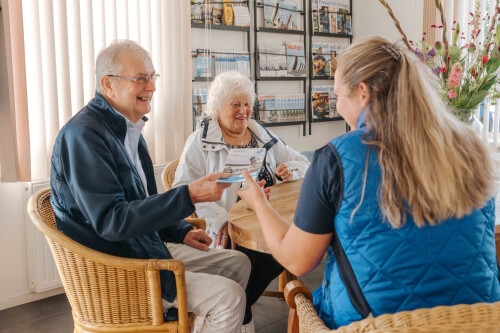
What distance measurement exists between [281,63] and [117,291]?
331cm

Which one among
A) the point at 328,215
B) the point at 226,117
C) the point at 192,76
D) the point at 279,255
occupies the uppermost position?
the point at 192,76

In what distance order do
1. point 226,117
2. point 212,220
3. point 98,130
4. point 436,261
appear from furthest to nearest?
point 226,117 < point 212,220 < point 98,130 < point 436,261

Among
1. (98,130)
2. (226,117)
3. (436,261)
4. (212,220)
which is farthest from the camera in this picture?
(226,117)

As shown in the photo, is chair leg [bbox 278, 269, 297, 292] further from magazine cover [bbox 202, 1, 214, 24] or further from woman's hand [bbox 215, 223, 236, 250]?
magazine cover [bbox 202, 1, 214, 24]

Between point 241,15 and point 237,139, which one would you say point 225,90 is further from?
point 241,15

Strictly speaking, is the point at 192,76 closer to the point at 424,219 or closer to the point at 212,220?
the point at 212,220

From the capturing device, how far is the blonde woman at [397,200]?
1.12 metres

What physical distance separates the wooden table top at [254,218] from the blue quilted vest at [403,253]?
0.54 m

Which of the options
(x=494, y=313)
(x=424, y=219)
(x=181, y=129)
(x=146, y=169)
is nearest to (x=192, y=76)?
(x=181, y=129)

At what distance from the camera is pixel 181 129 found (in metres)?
3.70

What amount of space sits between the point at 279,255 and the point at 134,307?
61 centimetres

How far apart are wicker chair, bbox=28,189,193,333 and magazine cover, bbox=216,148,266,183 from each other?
395 millimetres

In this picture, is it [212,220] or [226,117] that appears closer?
[212,220]

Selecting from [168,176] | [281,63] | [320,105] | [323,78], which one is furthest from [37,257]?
[323,78]
